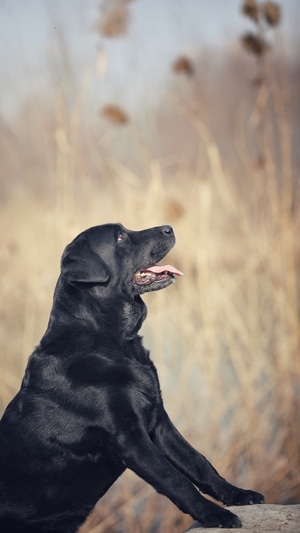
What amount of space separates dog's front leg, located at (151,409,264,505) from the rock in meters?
0.06

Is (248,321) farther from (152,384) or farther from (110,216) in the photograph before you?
(152,384)

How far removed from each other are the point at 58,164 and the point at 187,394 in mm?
1771

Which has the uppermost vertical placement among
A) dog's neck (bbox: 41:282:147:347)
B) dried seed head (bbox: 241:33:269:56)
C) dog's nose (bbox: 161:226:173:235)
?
dried seed head (bbox: 241:33:269:56)

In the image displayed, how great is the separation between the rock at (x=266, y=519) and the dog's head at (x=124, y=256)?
101 cm

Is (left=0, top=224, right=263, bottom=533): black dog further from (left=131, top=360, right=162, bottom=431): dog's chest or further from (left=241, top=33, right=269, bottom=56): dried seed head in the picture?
(left=241, top=33, right=269, bottom=56): dried seed head

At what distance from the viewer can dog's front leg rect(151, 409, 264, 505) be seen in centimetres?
333

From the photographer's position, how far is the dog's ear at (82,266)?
3.42 metres

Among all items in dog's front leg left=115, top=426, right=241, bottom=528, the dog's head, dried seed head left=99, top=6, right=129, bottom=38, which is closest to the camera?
dog's front leg left=115, top=426, right=241, bottom=528

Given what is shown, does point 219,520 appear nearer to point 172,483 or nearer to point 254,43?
point 172,483

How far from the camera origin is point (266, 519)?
3.17m

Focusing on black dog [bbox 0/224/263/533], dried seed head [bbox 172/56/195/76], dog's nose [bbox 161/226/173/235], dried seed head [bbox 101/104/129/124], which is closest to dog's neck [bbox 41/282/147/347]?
black dog [bbox 0/224/263/533]

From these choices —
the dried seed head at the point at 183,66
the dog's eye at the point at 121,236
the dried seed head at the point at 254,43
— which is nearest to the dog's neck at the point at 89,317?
the dog's eye at the point at 121,236

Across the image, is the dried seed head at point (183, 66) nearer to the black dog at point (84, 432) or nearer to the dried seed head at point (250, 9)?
the dried seed head at point (250, 9)

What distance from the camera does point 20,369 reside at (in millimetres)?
5762
